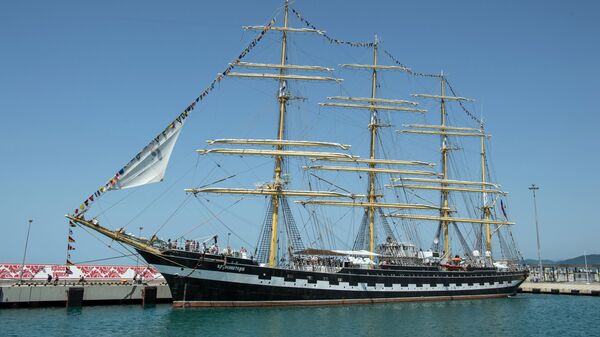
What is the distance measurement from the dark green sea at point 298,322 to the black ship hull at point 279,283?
1123 millimetres

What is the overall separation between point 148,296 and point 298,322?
12.9 m

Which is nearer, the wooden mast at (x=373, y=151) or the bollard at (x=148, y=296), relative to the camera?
the bollard at (x=148, y=296)

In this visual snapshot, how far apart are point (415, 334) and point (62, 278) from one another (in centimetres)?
2573

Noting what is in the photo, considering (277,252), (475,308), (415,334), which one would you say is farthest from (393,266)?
Answer: (415,334)

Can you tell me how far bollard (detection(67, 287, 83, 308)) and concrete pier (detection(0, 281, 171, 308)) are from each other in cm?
26

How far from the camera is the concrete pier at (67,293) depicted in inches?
1275

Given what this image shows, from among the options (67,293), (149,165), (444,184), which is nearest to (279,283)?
(149,165)

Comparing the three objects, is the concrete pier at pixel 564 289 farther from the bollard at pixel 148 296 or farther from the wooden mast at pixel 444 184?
the bollard at pixel 148 296

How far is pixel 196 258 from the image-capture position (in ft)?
110

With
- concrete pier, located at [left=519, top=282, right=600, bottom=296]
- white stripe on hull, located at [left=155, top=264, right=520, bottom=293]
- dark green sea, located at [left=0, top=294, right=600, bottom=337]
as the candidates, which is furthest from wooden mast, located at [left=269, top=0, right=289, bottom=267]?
concrete pier, located at [left=519, top=282, right=600, bottom=296]

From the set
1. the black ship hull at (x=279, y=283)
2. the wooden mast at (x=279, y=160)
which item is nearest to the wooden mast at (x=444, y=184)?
the black ship hull at (x=279, y=283)

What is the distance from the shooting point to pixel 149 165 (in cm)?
2995

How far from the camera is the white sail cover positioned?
2950cm

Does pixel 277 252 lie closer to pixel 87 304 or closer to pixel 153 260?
pixel 153 260
